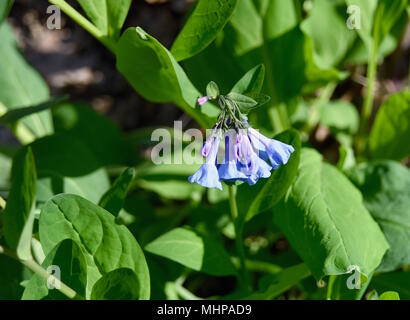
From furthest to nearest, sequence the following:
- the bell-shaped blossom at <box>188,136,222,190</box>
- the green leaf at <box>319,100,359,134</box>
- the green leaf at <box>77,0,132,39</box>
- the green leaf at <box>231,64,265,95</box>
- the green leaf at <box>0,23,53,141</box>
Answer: the green leaf at <box>319,100,359,134</box>
the green leaf at <box>0,23,53,141</box>
the green leaf at <box>77,0,132,39</box>
the green leaf at <box>231,64,265,95</box>
the bell-shaped blossom at <box>188,136,222,190</box>

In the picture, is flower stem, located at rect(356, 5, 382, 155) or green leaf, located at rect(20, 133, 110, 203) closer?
green leaf, located at rect(20, 133, 110, 203)

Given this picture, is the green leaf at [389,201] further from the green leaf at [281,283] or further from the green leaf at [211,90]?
the green leaf at [211,90]

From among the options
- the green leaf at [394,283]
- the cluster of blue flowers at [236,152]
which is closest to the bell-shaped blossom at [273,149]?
the cluster of blue flowers at [236,152]

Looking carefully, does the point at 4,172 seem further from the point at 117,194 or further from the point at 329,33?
the point at 329,33

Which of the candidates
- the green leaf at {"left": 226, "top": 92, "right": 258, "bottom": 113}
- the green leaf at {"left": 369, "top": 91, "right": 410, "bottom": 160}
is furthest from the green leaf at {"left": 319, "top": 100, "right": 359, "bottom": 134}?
the green leaf at {"left": 226, "top": 92, "right": 258, "bottom": 113}

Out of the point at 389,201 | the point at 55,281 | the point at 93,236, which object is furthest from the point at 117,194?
the point at 389,201

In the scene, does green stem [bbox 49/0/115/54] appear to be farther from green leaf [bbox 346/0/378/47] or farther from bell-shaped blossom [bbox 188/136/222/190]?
green leaf [bbox 346/0/378/47]
